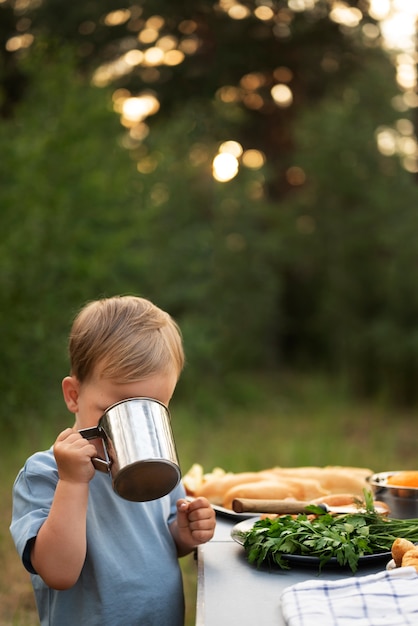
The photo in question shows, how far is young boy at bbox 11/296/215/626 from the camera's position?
1696mm

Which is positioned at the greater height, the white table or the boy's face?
the boy's face

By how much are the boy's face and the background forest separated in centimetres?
702

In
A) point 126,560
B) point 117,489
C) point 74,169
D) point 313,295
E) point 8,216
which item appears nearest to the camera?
point 117,489

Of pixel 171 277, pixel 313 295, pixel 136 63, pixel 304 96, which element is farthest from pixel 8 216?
pixel 304 96

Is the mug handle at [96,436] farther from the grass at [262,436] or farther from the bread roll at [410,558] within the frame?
the grass at [262,436]

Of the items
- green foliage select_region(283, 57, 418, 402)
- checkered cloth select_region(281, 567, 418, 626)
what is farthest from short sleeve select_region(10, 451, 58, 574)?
green foliage select_region(283, 57, 418, 402)

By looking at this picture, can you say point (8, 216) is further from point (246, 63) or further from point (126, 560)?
point (246, 63)

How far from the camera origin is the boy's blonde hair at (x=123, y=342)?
1766mm

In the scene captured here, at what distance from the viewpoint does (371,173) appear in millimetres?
13117

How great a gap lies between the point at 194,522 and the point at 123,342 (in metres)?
0.45

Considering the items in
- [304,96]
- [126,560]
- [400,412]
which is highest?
[126,560]

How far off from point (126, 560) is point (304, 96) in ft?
48.7

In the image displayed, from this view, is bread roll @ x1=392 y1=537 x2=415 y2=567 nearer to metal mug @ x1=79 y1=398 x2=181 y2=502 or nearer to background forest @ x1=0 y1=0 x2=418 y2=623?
metal mug @ x1=79 y1=398 x2=181 y2=502

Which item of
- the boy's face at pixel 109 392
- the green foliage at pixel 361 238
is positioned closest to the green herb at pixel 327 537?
the boy's face at pixel 109 392
